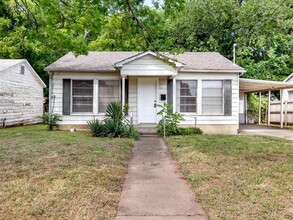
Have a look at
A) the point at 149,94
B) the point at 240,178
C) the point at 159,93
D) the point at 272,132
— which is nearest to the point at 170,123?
the point at 159,93

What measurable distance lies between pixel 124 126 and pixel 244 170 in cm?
604

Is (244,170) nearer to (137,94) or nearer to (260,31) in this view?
(137,94)

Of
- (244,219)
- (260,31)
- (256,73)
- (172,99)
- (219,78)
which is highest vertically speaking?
(260,31)

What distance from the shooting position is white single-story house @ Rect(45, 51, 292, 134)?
12211 mm

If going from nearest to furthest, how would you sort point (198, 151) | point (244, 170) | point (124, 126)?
point (244, 170) → point (198, 151) → point (124, 126)

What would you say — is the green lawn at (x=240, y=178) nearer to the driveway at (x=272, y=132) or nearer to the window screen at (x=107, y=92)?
the driveway at (x=272, y=132)

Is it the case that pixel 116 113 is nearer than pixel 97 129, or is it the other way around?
pixel 97 129

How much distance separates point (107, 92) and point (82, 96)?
1.14 metres

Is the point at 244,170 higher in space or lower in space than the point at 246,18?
lower

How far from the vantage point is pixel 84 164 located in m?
5.77

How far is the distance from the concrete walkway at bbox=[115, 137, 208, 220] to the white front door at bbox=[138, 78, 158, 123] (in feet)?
19.6

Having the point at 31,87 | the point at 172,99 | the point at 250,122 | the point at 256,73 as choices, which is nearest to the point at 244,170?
the point at 172,99

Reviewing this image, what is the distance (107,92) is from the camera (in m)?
12.5

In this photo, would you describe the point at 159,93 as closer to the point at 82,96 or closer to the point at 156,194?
the point at 82,96
